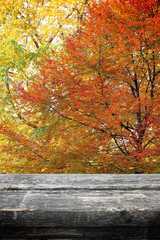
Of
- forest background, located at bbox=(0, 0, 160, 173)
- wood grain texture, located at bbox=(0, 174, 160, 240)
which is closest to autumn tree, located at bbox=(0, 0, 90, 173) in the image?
forest background, located at bbox=(0, 0, 160, 173)

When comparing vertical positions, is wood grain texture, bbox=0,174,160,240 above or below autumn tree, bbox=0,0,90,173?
below

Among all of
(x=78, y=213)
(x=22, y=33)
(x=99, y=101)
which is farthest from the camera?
(x=22, y=33)

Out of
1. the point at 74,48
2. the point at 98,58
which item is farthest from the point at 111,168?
the point at 74,48

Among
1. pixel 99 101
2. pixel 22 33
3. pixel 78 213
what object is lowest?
pixel 78 213

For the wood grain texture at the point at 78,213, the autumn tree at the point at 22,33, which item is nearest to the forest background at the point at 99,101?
the autumn tree at the point at 22,33

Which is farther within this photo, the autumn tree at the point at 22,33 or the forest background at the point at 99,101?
the autumn tree at the point at 22,33

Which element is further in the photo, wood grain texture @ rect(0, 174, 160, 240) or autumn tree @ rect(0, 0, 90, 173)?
autumn tree @ rect(0, 0, 90, 173)

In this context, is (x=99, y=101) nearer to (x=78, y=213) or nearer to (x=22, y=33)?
(x=78, y=213)

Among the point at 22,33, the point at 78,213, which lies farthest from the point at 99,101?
the point at 22,33

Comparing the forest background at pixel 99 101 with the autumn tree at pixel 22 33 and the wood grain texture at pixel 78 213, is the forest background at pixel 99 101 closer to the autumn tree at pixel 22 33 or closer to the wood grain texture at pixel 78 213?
the autumn tree at pixel 22 33

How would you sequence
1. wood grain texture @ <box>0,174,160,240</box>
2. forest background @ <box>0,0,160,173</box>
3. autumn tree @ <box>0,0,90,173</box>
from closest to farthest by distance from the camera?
wood grain texture @ <box>0,174,160,240</box> → forest background @ <box>0,0,160,173</box> → autumn tree @ <box>0,0,90,173</box>

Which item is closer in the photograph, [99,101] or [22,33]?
[99,101]

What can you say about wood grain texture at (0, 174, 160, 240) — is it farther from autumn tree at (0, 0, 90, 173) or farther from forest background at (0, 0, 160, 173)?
autumn tree at (0, 0, 90, 173)

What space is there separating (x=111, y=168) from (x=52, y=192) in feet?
11.8
